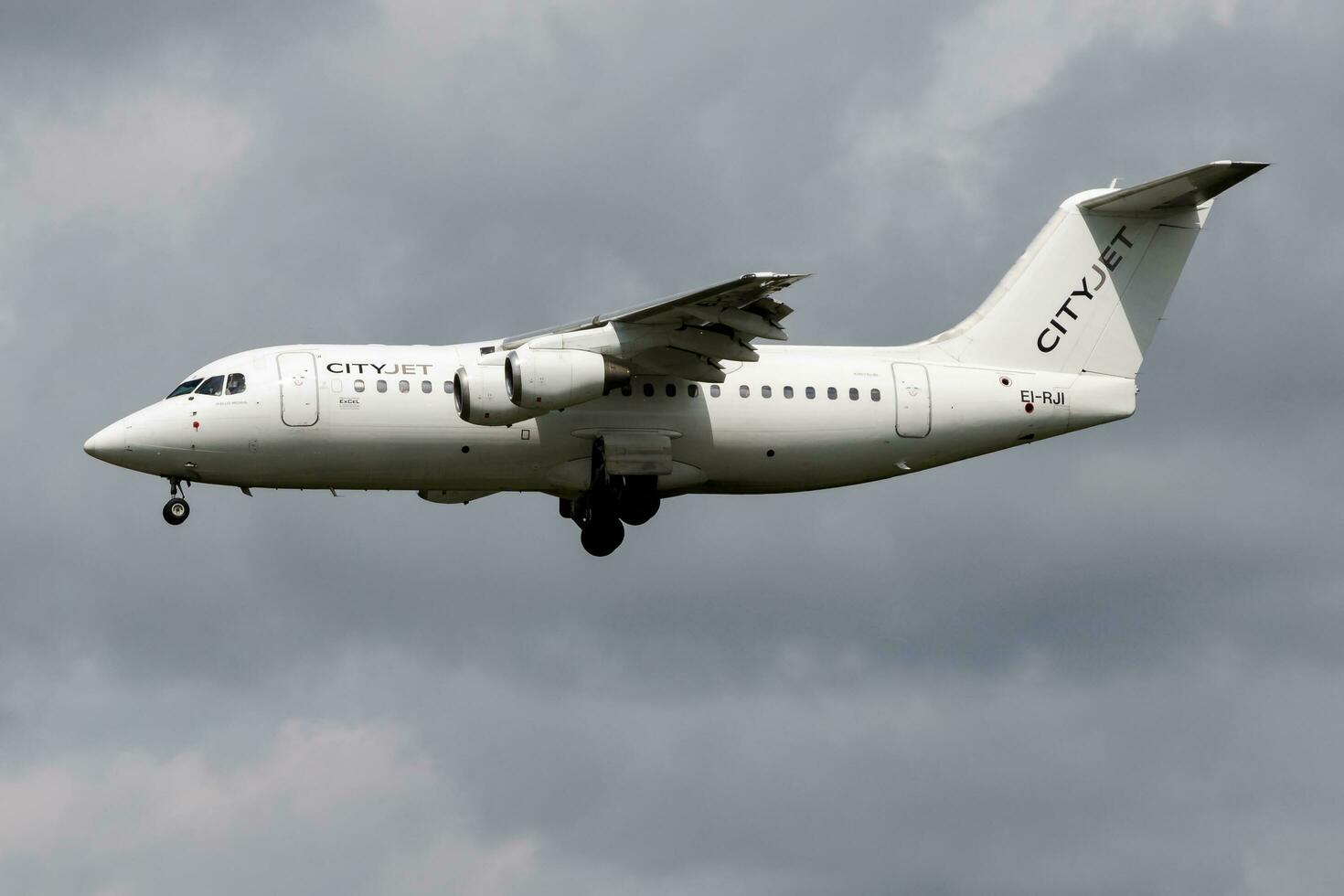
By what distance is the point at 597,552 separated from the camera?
1124 inches

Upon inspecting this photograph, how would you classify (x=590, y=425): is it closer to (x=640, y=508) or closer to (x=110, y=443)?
(x=640, y=508)

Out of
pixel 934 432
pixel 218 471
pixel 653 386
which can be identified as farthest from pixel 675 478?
pixel 218 471

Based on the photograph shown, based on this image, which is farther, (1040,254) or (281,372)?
(1040,254)

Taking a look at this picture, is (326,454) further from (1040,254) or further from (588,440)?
(1040,254)

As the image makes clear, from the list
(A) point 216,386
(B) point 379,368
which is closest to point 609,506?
(B) point 379,368

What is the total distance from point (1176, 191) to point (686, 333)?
7.14 meters

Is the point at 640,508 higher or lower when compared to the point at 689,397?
lower

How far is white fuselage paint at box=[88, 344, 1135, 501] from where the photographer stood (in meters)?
26.2

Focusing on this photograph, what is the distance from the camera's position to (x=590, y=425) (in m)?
27.2

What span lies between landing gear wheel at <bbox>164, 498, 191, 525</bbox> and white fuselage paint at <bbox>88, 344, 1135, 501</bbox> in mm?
420

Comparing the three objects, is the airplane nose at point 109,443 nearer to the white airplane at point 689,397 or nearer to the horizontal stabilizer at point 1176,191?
the white airplane at point 689,397

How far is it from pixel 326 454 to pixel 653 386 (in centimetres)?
416

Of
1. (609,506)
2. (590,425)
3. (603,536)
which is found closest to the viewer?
(590,425)

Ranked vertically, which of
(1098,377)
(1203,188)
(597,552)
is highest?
(1203,188)
